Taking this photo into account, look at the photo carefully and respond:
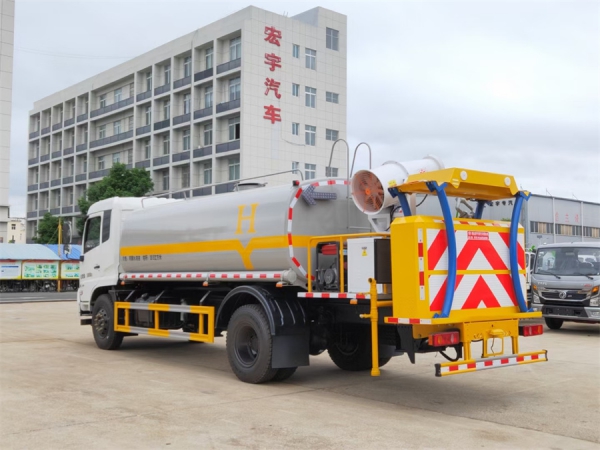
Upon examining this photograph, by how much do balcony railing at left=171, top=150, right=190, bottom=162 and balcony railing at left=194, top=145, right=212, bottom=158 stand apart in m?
1.23

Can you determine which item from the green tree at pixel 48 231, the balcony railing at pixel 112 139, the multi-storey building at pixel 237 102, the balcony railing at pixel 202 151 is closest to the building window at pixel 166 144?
the multi-storey building at pixel 237 102

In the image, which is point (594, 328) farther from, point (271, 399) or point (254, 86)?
point (254, 86)

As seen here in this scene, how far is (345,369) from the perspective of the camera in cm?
1030

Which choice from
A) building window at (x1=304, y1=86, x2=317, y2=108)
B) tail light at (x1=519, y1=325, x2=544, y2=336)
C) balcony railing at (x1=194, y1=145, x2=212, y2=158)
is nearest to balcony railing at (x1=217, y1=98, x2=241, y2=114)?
balcony railing at (x1=194, y1=145, x2=212, y2=158)

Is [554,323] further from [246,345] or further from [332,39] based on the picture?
[332,39]

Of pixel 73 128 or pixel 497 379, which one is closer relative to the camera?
pixel 497 379

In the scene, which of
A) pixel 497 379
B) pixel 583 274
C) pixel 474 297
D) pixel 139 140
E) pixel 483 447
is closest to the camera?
pixel 483 447

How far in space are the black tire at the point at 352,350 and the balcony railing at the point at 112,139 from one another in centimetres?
5889

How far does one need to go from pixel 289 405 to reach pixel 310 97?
49.3m

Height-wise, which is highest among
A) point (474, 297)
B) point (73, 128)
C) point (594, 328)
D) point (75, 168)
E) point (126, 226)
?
point (73, 128)

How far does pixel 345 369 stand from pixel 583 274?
27.0 feet

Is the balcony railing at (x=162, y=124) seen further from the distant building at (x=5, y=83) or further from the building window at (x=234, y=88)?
the distant building at (x=5, y=83)

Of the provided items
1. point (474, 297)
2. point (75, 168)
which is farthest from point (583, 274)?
point (75, 168)

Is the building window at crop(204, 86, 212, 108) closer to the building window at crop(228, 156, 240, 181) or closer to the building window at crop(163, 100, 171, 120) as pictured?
the building window at crop(163, 100, 171, 120)
